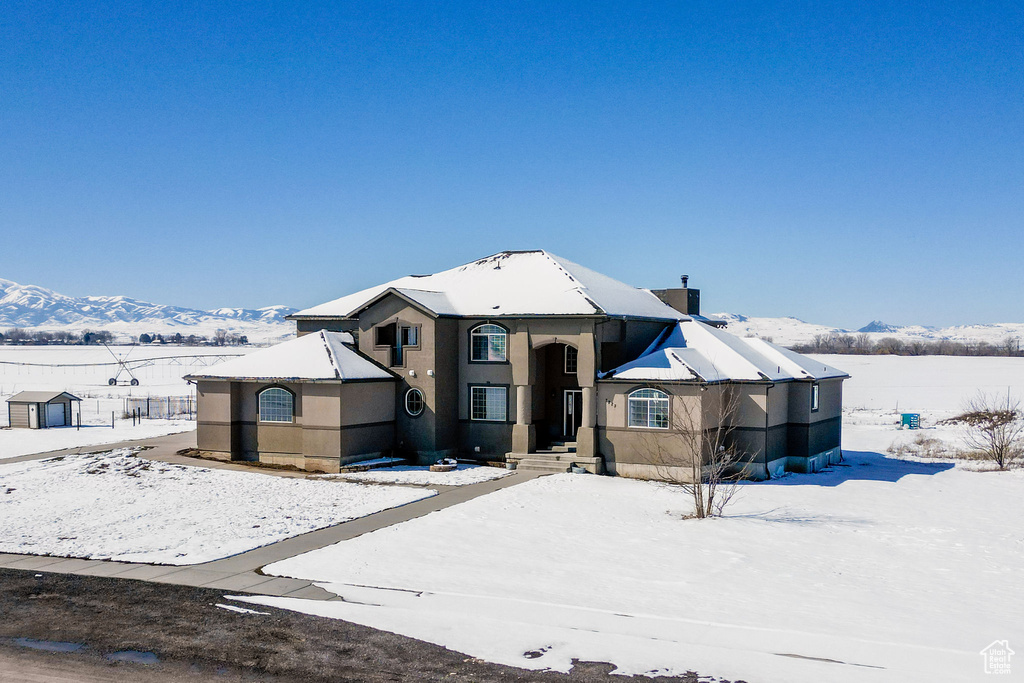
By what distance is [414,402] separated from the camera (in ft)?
102

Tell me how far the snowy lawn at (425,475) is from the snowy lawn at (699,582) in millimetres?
2656

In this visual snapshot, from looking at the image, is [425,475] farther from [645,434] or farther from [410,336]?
[645,434]

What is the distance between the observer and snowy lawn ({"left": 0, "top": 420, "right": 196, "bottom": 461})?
34.2m

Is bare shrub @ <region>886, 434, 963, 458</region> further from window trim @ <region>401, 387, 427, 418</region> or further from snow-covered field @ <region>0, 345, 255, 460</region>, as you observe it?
snow-covered field @ <region>0, 345, 255, 460</region>

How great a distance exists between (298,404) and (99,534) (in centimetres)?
1095

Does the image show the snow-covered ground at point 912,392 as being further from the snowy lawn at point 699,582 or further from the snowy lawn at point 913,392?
the snowy lawn at point 699,582

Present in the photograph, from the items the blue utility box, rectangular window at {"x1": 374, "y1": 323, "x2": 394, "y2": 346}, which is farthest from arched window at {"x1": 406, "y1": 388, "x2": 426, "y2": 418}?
the blue utility box

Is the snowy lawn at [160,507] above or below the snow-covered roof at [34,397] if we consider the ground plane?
below

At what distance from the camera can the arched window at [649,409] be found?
28391mm

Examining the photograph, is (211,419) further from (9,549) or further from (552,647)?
(552,647)

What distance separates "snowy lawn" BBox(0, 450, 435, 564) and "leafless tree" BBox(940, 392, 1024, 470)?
24889 millimetres

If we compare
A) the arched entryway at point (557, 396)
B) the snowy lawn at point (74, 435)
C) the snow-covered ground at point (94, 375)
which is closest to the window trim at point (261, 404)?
the arched entryway at point (557, 396)

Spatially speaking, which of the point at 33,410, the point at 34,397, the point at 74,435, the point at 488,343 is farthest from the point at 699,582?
the point at 34,397

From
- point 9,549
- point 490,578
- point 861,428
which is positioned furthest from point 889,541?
point 861,428
